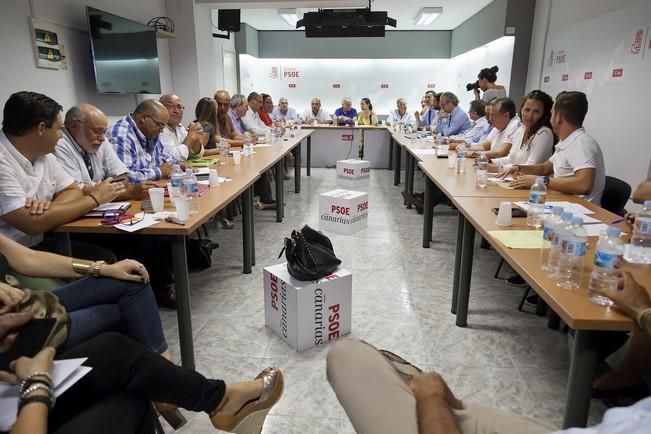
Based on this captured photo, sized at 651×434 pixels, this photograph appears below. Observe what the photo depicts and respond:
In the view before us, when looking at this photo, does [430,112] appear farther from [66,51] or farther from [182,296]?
[182,296]

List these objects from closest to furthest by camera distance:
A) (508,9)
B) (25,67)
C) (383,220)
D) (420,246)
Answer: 1. (25,67)
2. (420,246)
3. (383,220)
4. (508,9)

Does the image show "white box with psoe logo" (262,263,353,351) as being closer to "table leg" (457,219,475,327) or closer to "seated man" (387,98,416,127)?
A: "table leg" (457,219,475,327)

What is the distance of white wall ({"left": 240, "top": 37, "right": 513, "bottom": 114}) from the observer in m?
10.5

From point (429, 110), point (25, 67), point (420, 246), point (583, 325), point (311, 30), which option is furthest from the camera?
point (429, 110)

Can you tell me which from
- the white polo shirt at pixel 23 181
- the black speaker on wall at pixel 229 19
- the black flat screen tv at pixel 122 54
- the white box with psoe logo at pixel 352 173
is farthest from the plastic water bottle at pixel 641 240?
the black speaker on wall at pixel 229 19

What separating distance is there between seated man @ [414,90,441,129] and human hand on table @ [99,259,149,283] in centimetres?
664

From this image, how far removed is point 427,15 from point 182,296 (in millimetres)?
7855

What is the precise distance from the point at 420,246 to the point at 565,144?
4.92 ft

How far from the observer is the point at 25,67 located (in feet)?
10.5

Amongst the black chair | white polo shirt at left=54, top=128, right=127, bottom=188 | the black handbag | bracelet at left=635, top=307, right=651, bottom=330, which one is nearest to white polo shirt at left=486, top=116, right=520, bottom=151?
the black chair

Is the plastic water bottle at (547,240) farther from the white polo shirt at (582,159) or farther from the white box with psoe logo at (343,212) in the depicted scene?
the white box with psoe logo at (343,212)

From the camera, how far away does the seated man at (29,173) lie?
1.78 metres

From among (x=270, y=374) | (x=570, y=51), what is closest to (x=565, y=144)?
(x=270, y=374)

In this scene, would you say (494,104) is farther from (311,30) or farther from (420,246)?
(311,30)
